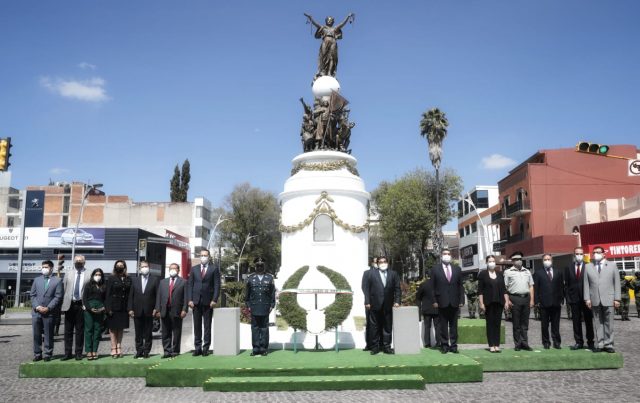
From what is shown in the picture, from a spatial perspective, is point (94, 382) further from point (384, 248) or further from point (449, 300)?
point (384, 248)

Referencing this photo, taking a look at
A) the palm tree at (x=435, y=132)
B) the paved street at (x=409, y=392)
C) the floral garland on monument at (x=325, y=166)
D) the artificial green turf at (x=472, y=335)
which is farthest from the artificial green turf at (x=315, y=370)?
the palm tree at (x=435, y=132)

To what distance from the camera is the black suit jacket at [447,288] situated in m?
11.0

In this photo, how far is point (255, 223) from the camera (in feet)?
213

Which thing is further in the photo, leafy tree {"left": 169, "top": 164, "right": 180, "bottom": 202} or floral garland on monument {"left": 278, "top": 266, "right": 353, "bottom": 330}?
leafy tree {"left": 169, "top": 164, "right": 180, "bottom": 202}

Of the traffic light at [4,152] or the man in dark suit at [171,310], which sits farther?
the traffic light at [4,152]

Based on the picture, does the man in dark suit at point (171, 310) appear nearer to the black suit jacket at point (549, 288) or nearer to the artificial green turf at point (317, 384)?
the artificial green turf at point (317, 384)

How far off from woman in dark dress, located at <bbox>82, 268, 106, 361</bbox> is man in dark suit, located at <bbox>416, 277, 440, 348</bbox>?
6984 millimetres

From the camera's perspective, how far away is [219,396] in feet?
27.9

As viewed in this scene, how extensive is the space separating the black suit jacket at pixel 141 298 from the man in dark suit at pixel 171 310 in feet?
0.42

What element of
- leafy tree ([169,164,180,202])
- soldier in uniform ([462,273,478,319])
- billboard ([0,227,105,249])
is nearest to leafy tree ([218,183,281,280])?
leafy tree ([169,164,180,202])

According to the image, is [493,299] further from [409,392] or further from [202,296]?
[202,296]

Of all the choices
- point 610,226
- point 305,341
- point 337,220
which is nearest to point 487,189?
point 610,226

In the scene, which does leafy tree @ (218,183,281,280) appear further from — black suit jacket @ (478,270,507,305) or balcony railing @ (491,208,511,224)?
black suit jacket @ (478,270,507,305)

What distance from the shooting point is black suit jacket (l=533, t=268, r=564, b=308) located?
11.7 meters
